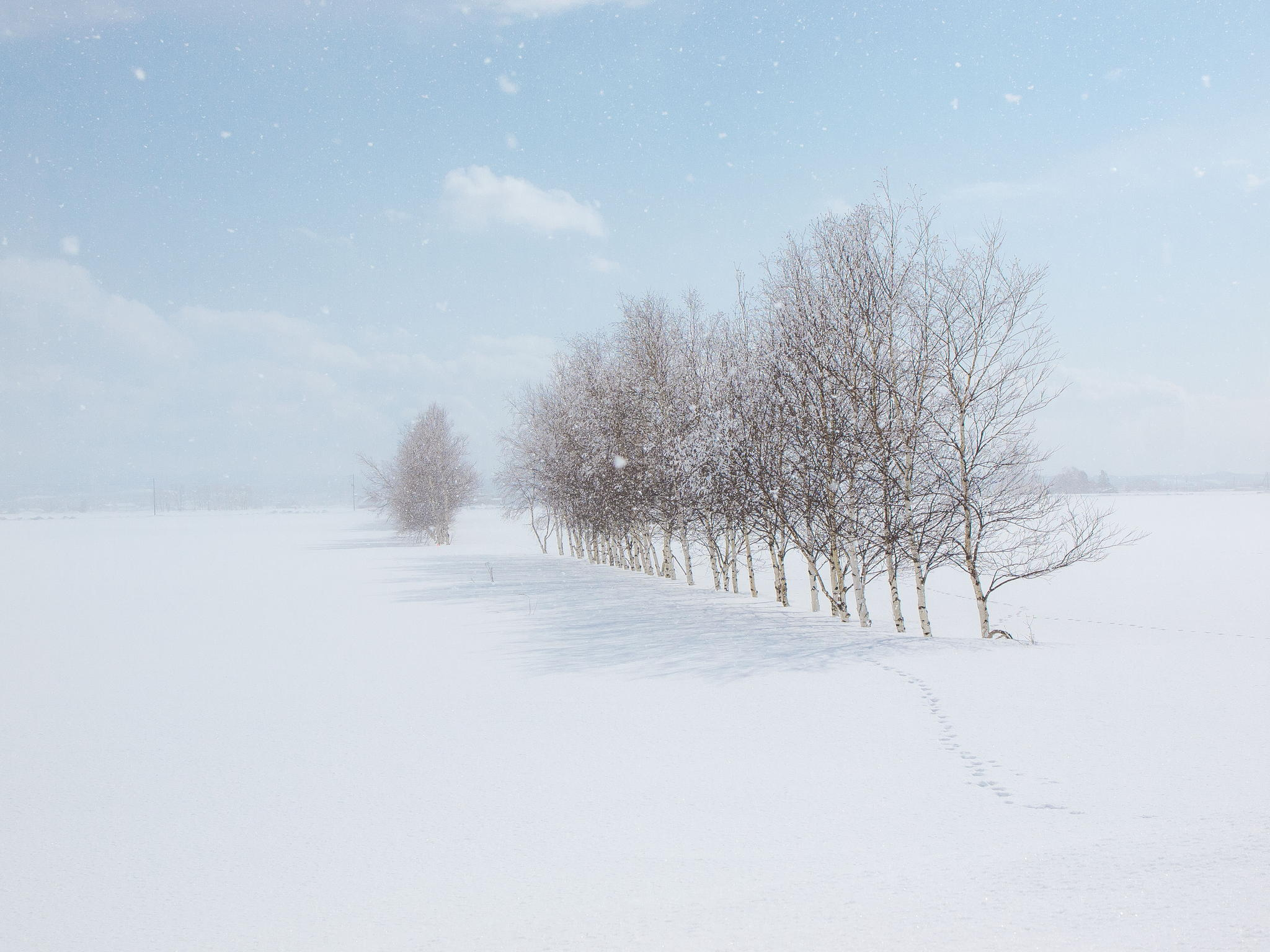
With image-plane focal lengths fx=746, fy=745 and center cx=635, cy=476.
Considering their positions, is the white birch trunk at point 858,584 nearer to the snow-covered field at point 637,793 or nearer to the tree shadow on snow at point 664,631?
the tree shadow on snow at point 664,631

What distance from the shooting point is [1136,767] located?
680cm

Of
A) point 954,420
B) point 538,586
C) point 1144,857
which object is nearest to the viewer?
point 1144,857

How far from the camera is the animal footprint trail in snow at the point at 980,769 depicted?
6148 mm

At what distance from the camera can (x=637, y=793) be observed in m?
6.82

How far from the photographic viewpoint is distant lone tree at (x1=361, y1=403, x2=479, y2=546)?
54.7 metres

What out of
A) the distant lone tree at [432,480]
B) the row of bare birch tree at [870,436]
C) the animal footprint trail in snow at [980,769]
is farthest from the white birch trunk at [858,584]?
the distant lone tree at [432,480]

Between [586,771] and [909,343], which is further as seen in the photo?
[909,343]

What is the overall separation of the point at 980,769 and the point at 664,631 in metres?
9.35

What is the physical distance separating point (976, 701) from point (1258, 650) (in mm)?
5880

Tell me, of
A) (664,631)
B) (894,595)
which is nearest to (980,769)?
(664,631)

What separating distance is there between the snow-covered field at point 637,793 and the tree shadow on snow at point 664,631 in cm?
17

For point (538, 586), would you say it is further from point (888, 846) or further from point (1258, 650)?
point (888, 846)

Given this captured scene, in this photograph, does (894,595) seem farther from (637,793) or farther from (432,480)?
(432,480)

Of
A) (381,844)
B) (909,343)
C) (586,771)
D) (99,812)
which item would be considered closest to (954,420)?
(909,343)
